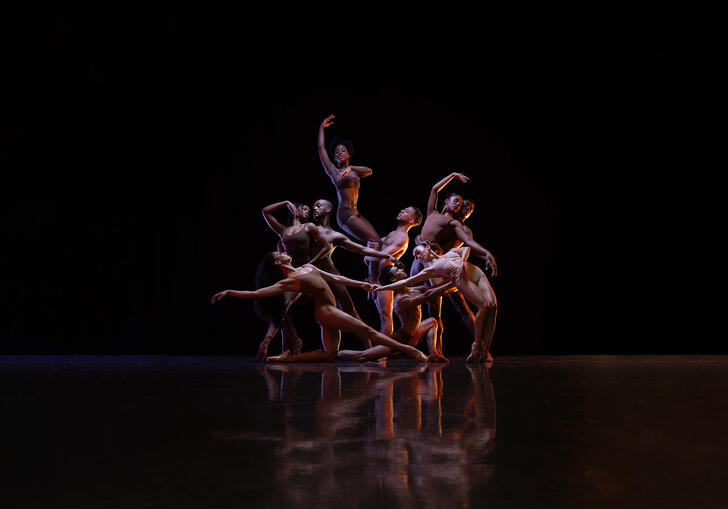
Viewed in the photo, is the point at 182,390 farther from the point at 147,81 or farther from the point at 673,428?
the point at 147,81

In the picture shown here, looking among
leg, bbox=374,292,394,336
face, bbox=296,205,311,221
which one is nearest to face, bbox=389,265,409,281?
leg, bbox=374,292,394,336

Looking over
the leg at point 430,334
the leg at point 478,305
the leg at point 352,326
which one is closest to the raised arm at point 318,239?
the leg at point 352,326

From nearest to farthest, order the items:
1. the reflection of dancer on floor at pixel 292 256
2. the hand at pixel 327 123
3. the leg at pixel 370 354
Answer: the leg at pixel 370 354
the reflection of dancer on floor at pixel 292 256
the hand at pixel 327 123

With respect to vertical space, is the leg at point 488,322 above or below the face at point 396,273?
below

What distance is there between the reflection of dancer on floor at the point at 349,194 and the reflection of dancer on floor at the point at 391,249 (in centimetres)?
12

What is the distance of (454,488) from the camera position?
4.13ft

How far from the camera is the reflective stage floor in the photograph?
4.01 ft

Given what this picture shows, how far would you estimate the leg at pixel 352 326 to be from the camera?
4512mm

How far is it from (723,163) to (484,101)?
2.44 m

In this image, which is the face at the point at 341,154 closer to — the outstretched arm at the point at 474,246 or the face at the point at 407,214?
the face at the point at 407,214

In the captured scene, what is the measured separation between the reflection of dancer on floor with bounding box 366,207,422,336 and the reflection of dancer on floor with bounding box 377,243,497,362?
437 millimetres

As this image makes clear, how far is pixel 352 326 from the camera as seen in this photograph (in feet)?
15.4

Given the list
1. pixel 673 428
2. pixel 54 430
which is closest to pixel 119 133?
pixel 54 430

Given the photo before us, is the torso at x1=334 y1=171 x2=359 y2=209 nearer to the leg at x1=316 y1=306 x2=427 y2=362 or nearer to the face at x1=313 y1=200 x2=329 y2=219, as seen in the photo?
the face at x1=313 y1=200 x2=329 y2=219
